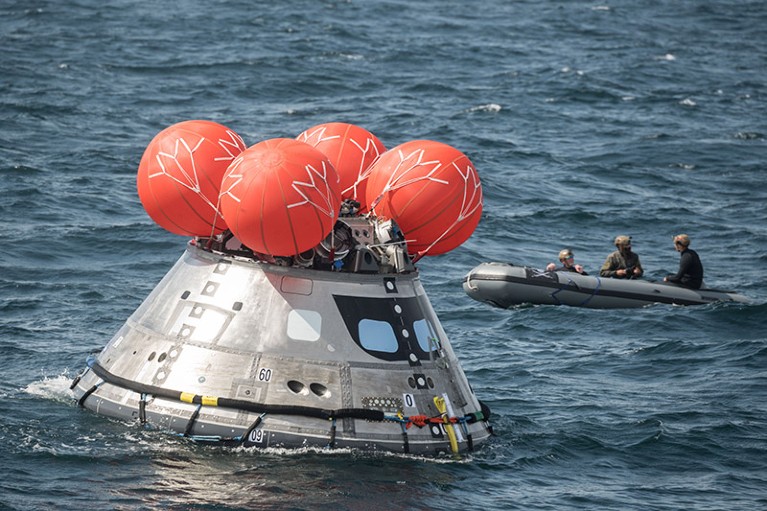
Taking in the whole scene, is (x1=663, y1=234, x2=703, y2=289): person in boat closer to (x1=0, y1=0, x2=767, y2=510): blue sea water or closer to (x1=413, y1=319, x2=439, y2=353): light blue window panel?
(x1=0, y1=0, x2=767, y2=510): blue sea water

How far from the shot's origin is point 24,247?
26344 mm

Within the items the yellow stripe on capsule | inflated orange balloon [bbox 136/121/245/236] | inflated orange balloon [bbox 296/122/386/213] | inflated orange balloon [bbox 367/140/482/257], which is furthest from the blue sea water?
inflated orange balloon [bbox 296/122/386/213]

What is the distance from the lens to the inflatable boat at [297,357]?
1514cm

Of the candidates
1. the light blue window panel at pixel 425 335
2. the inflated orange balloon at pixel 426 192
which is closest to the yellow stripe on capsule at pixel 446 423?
the light blue window panel at pixel 425 335

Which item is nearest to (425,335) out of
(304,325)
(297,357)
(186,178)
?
(304,325)

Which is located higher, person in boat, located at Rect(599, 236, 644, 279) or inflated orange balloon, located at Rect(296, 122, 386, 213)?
inflated orange balloon, located at Rect(296, 122, 386, 213)

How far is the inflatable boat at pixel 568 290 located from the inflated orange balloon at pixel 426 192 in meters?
9.79

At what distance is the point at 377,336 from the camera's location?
52.1 ft

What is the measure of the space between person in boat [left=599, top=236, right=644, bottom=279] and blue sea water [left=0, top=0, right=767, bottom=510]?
1189mm

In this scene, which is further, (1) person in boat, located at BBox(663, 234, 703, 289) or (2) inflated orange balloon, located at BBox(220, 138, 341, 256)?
(1) person in boat, located at BBox(663, 234, 703, 289)

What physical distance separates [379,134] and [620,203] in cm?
869

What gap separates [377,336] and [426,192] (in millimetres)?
2097

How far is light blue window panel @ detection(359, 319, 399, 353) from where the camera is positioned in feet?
51.9

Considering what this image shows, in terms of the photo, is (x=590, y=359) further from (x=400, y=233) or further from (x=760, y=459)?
(x=400, y=233)
